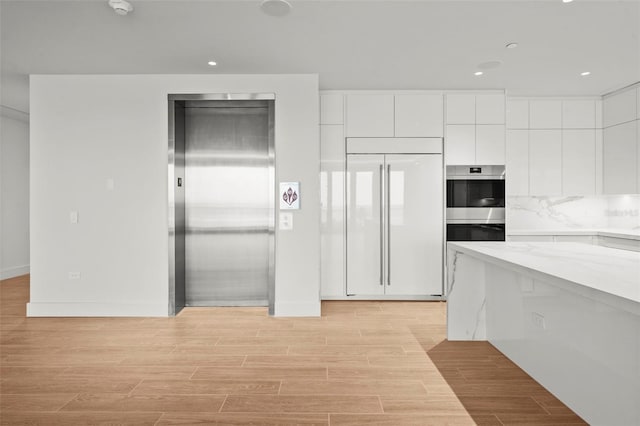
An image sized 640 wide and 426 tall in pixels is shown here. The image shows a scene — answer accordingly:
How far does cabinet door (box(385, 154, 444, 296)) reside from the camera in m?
4.42

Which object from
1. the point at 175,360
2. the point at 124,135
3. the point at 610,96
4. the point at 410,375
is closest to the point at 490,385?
the point at 410,375

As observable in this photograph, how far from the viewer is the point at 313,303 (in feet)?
12.6

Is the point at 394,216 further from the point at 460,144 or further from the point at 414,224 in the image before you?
the point at 460,144

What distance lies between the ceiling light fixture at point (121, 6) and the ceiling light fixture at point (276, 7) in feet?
3.15

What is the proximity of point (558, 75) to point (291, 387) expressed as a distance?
4.25 meters

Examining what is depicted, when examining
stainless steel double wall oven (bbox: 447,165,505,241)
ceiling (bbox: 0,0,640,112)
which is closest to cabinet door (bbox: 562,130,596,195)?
ceiling (bbox: 0,0,640,112)

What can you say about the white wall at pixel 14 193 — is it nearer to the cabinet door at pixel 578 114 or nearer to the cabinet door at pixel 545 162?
the cabinet door at pixel 545 162

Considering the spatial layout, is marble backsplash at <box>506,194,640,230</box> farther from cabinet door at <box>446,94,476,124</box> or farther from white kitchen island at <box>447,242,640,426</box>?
white kitchen island at <box>447,242,640,426</box>

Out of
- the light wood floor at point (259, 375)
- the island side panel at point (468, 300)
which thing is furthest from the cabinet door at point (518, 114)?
the light wood floor at point (259, 375)

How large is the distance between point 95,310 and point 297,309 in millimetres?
2206

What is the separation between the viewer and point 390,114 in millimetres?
4445

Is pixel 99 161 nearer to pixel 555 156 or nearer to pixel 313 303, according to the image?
pixel 313 303

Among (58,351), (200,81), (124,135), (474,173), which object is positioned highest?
(200,81)

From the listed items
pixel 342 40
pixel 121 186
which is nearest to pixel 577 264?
pixel 342 40
